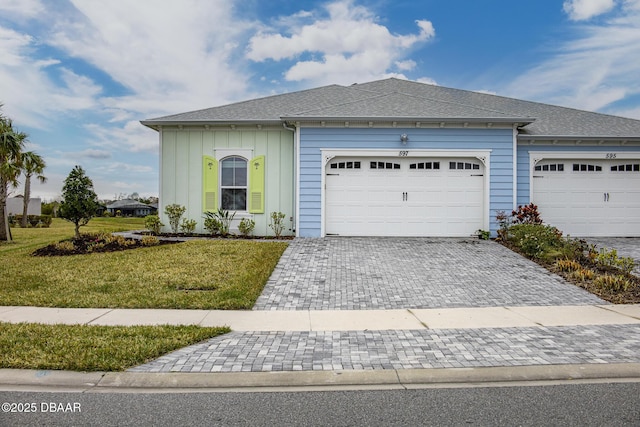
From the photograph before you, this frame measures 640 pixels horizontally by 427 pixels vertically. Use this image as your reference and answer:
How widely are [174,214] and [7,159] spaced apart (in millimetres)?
6783

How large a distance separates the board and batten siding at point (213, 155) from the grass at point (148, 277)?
266cm

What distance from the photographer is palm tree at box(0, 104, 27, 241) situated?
14844 millimetres

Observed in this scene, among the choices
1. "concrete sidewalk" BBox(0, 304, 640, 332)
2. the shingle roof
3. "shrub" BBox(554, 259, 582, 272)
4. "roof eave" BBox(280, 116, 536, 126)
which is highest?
the shingle roof

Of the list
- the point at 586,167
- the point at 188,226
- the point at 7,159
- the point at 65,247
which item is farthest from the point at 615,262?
the point at 7,159

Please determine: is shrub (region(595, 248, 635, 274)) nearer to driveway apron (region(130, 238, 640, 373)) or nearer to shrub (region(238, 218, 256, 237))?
driveway apron (region(130, 238, 640, 373))

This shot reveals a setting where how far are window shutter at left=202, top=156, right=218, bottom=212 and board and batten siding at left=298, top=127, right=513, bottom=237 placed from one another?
327 centimetres

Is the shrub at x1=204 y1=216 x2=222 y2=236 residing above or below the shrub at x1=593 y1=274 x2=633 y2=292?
above

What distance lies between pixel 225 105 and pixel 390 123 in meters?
6.88

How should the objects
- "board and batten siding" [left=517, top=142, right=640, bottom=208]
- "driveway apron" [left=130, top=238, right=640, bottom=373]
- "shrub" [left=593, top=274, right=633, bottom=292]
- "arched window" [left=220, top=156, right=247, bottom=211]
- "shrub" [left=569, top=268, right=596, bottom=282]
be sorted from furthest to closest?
"arched window" [left=220, top=156, right=247, bottom=211]
"board and batten siding" [left=517, top=142, right=640, bottom=208]
"shrub" [left=569, top=268, right=596, bottom=282]
"shrub" [left=593, top=274, right=633, bottom=292]
"driveway apron" [left=130, top=238, right=640, bottom=373]

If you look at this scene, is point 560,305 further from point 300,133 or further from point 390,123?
point 300,133

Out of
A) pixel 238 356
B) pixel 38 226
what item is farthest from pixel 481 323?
pixel 38 226

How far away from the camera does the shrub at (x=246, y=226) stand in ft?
46.4

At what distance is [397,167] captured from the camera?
13648 millimetres

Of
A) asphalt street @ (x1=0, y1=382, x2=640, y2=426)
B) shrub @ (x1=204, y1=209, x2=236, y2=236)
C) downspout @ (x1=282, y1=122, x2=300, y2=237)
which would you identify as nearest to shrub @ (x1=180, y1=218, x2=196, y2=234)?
shrub @ (x1=204, y1=209, x2=236, y2=236)
